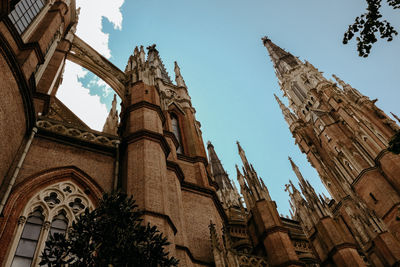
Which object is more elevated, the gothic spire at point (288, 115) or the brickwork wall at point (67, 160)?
the gothic spire at point (288, 115)

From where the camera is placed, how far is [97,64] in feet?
56.6

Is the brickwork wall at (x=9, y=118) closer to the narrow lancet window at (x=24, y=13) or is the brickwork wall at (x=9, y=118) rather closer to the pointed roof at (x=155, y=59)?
the narrow lancet window at (x=24, y=13)

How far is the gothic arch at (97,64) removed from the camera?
1670cm

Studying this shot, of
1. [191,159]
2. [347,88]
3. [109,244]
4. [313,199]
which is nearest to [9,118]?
[109,244]

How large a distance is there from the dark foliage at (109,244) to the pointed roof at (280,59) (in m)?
49.4

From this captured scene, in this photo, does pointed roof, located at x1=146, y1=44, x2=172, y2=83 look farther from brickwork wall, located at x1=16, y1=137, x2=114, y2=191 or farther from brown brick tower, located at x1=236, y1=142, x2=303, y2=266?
brickwork wall, located at x1=16, y1=137, x2=114, y2=191

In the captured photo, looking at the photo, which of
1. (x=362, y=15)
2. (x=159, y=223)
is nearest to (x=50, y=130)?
(x=159, y=223)

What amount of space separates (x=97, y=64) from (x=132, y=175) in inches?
361

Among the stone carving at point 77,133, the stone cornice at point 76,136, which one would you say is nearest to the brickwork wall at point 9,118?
the stone cornice at point 76,136

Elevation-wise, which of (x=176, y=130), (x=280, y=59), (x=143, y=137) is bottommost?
(x=143, y=137)

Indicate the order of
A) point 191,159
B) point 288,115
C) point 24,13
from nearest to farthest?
point 24,13 < point 191,159 < point 288,115

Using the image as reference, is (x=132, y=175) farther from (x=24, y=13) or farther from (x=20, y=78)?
(x=24, y=13)

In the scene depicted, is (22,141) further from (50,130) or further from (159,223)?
(159,223)

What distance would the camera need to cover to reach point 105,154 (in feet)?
36.3
